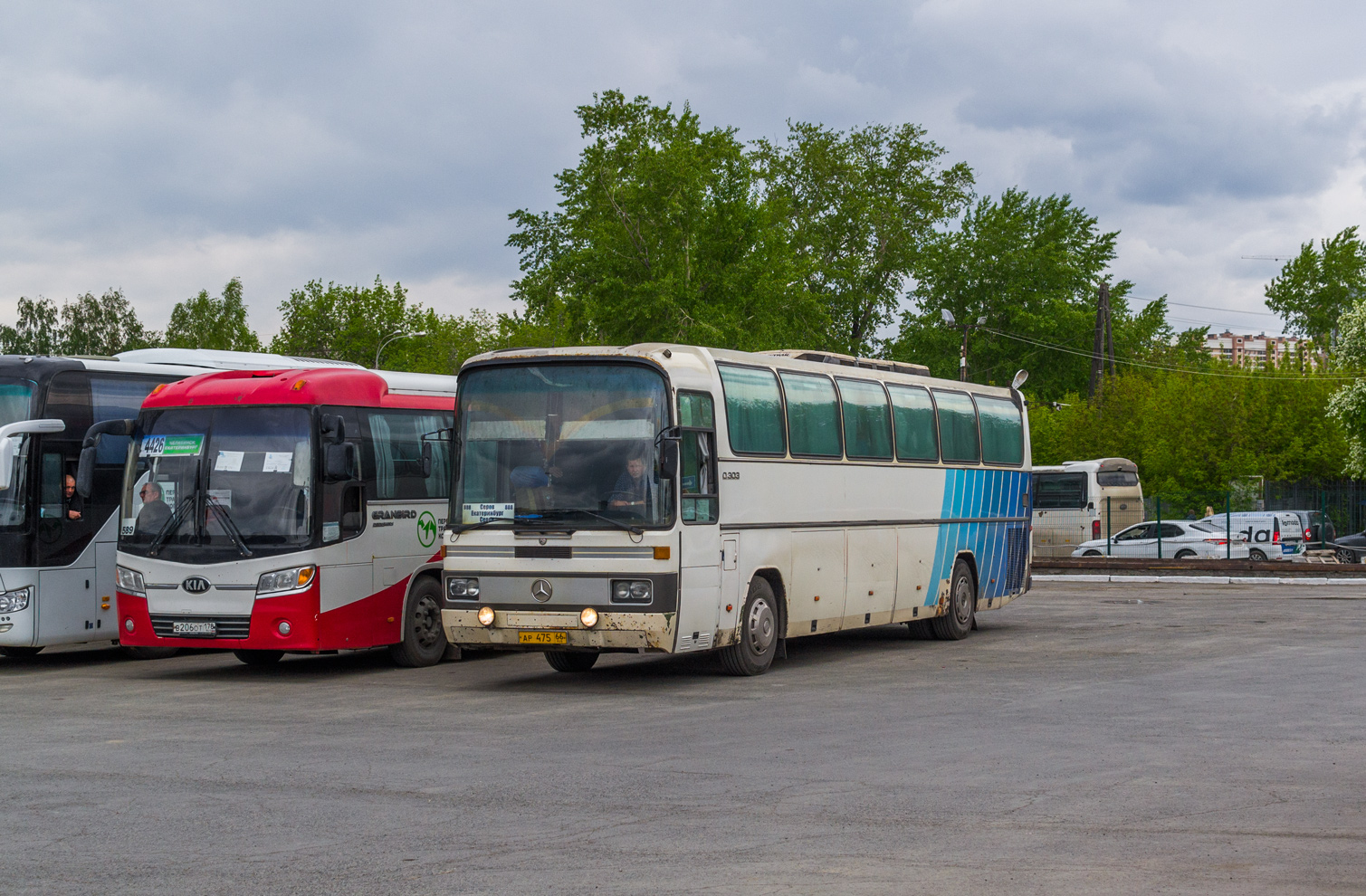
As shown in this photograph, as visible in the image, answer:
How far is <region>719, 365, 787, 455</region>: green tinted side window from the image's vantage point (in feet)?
51.3

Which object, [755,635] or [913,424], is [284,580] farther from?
[913,424]

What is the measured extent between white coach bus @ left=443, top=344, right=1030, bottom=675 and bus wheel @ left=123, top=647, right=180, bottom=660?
5504mm

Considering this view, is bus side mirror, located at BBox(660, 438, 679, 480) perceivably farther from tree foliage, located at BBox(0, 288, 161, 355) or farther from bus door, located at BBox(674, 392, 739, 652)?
tree foliage, located at BBox(0, 288, 161, 355)

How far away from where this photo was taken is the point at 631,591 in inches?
563

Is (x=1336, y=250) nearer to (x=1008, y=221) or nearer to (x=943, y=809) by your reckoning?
(x=1008, y=221)

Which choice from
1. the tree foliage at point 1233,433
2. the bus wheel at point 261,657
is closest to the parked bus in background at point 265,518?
the bus wheel at point 261,657

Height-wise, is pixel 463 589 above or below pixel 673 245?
below

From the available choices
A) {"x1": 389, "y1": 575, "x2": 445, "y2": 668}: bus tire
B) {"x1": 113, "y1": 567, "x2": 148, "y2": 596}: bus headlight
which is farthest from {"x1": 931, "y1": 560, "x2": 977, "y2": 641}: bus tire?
{"x1": 113, "y1": 567, "x2": 148, "y2": 596}: bus headlight

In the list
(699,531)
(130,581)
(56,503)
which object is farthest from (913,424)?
(56,503)

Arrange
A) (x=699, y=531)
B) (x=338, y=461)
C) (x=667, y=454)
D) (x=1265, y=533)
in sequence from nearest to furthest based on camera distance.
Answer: (x=667, y=454)
(x=699, y=531)
(x=338, y=461)
(x=1265, y=533)

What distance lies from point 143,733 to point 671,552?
472cm

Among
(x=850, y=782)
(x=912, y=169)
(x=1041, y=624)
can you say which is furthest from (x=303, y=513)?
(x=912, y=169)

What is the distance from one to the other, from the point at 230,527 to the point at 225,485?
0.44 meters

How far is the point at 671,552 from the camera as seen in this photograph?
A: 1430cm
